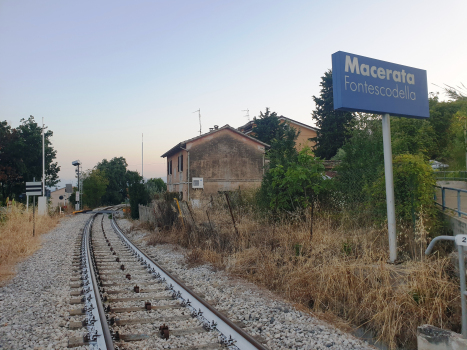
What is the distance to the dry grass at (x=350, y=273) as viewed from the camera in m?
5.07

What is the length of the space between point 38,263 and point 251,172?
2182cm

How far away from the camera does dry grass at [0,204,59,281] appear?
9450 mm

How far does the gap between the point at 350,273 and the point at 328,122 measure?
29286 mm

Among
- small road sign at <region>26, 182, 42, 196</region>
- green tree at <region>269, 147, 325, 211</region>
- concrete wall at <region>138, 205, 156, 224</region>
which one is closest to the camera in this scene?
green tree at <region>269, 147, 325, 211</region>

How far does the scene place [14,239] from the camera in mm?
12766

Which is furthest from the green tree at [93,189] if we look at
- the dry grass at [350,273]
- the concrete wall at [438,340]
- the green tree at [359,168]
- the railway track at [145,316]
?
the concrete wall at [438,340]

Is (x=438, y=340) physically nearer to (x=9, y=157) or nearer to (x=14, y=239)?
(x=14, y=239)

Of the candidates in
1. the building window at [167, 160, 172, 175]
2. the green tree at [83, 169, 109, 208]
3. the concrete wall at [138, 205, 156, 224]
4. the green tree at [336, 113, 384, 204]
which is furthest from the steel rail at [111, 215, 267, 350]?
the green tree at [83, 169, 109, 208]

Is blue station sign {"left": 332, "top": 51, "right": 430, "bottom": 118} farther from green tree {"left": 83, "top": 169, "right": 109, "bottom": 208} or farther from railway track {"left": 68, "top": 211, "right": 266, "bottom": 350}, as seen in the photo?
green tree {"left": 83, "top": 169, "right": 109, "bottom": 208}

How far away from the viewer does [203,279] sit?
7320 mm

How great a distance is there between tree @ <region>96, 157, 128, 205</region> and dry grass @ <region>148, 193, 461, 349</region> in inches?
2960

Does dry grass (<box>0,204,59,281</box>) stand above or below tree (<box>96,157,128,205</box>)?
below

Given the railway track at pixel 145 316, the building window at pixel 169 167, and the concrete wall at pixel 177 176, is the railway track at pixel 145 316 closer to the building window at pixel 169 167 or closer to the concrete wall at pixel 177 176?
the concrete wall at pixel 177 176

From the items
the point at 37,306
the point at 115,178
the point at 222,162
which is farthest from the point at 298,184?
the point at 115,178
